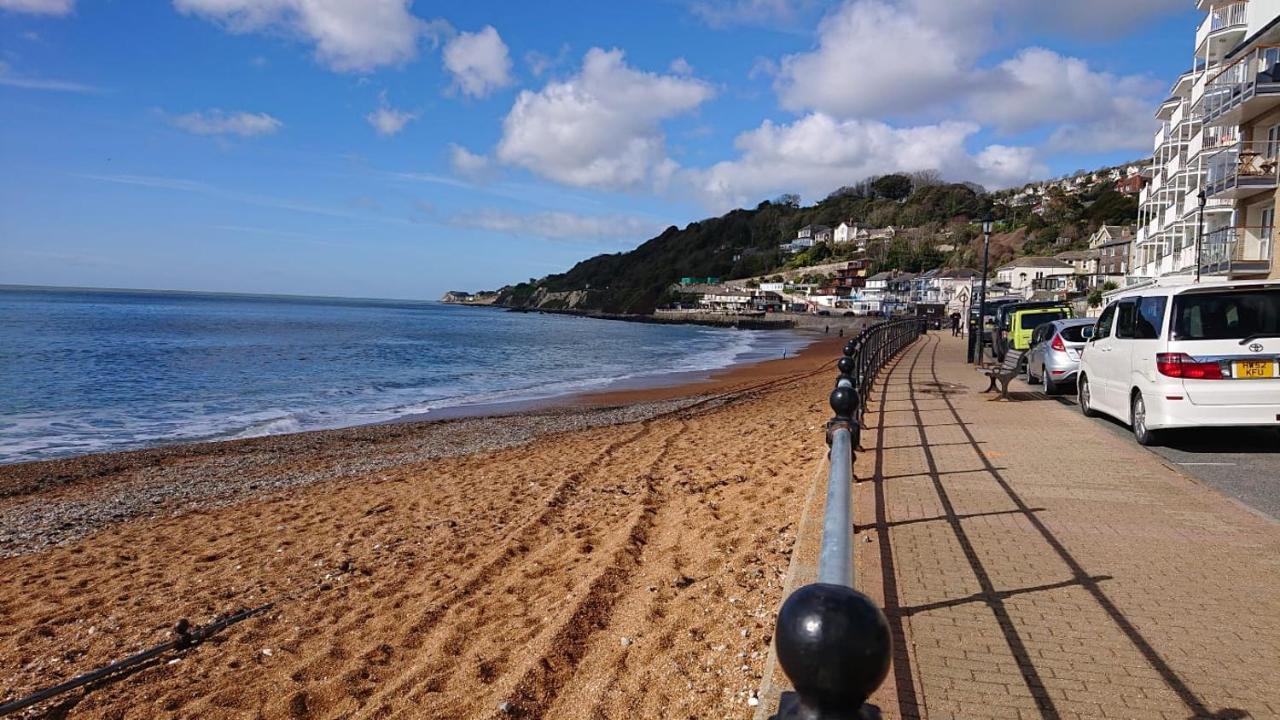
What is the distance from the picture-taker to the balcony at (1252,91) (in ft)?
73.9

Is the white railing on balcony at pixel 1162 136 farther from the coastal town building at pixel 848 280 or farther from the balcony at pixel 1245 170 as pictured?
the coastal town building at pixel 848 280

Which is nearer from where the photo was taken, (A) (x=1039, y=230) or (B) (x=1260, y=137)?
(B) (x=1260, y=137)

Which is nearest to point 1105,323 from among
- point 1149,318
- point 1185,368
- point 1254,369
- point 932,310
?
point 1149,318

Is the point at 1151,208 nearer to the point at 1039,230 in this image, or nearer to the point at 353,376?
the point at 353,376

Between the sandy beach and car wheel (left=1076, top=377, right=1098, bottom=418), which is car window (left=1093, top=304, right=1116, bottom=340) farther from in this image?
the sandy beach

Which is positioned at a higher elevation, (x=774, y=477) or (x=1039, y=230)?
(x=1039, y=230)

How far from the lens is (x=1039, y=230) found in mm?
136500

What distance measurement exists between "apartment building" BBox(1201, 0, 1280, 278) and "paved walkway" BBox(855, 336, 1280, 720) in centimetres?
2085

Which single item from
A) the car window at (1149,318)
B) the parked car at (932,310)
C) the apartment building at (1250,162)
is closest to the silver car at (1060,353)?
the car window at (1149,318)

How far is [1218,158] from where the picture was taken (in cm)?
2598

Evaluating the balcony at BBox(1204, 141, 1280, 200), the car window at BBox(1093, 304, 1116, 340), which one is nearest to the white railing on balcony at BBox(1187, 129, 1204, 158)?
the balcony at BBox(1204, 141, 1280, 200)

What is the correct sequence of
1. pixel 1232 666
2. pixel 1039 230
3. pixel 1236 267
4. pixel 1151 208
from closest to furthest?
1. pixel 1232 666
2. pixel 1236 267
3. pixel 1151 208
4. pixel 1039 230

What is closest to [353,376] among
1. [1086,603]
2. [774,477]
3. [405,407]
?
[405,407]

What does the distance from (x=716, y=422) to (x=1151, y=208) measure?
4974cm
